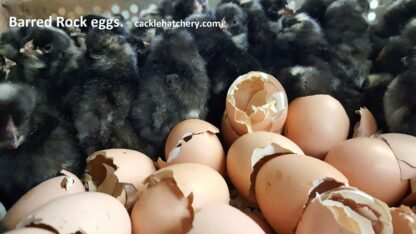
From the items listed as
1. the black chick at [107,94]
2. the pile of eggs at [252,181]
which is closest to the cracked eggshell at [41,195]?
the pile of eggs at [252,181]

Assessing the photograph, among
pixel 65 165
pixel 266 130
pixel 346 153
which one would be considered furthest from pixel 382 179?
pixel 65 165

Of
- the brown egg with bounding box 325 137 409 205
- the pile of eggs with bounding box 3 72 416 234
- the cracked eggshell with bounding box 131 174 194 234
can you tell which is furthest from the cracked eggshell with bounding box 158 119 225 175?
the brown egg with bounding box 325 137 409 205

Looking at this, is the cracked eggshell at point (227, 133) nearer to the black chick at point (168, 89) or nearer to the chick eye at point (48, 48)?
the black chick at point (168, 89)

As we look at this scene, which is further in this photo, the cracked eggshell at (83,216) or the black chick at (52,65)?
the black chick at (52,65)

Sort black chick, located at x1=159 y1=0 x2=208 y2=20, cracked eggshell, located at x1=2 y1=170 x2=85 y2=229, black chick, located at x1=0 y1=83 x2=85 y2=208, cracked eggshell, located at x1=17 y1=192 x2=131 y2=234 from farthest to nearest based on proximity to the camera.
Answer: black chick, located at x1=159 y1=0 x2=208 y2=20 < black chick, located at x1=0 y1=83 x2=85 y2=208 < cracked eggshell, located at x1=2 y1=170 x2=85 y2=229 < cracked eggshell, located at x1=17 y1=192 x2=131 y2=234

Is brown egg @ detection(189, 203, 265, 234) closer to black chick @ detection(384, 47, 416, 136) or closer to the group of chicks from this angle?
the group of chicks
